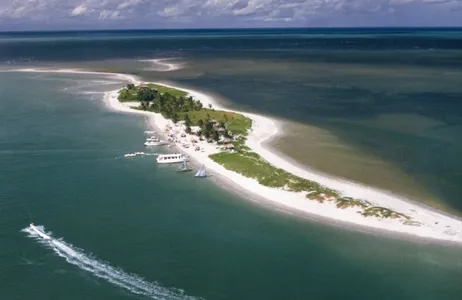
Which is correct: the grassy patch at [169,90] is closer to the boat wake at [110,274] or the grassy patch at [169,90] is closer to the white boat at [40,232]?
the white boat at [40,232]

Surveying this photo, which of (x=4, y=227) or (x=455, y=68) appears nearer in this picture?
(x=4, y=227)

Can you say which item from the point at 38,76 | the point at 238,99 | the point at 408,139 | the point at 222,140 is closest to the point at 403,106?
the point at 408,139

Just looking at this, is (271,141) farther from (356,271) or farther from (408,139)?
(356,271)

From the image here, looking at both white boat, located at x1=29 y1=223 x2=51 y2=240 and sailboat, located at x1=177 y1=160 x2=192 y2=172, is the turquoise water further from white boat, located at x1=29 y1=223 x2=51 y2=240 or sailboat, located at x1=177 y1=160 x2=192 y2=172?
sailboat, located at x1=177 y1=160 x2=192 y2=172

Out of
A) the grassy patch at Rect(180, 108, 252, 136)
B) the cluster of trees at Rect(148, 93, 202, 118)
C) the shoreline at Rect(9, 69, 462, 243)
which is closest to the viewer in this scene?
the shoreline at Rect(9, 69, 462, 243)

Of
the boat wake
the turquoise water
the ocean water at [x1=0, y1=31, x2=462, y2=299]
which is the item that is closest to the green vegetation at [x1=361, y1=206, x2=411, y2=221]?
the turquoise water

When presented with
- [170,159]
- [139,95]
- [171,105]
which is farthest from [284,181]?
[139,95]
